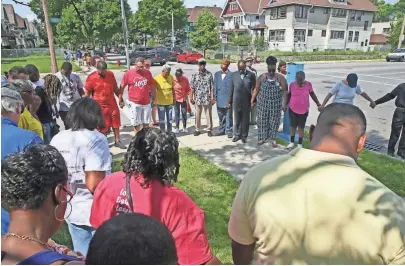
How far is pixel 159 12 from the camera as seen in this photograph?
44375 millimetres

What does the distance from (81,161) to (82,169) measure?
0.23ft

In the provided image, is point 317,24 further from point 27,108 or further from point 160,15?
point 27,108

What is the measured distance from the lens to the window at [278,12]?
41.9 m

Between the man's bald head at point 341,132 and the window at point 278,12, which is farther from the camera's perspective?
the window at point 278,12

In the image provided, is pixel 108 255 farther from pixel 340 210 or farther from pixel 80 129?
pixel 80 129

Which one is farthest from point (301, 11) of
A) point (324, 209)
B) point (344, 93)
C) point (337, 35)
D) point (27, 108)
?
point (324, 209)

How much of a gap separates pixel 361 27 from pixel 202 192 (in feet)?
162

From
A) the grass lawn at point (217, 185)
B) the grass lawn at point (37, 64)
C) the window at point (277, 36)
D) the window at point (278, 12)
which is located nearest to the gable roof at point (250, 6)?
the window at point (278, 12)

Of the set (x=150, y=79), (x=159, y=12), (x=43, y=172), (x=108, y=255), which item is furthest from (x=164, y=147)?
(x=159, y=12)

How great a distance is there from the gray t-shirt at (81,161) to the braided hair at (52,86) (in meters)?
3.46

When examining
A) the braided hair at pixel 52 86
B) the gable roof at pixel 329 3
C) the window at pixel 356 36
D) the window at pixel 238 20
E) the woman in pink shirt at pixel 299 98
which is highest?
the gable roof at pixel 329 3

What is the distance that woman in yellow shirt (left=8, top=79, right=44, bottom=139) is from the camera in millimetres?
3396

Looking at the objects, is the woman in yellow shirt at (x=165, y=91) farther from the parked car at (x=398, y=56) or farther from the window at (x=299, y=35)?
the window at (x=299, y=35)

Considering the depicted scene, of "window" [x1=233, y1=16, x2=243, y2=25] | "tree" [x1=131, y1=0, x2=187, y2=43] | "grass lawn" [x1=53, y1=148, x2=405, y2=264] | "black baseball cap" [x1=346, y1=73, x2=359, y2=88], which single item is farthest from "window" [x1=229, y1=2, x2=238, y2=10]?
"grass lawn" [x1=53, y1=148, x2=405, y2=264]
